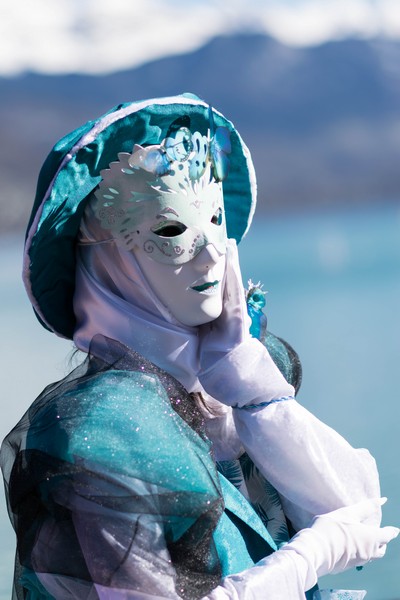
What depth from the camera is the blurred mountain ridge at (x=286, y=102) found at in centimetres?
1916

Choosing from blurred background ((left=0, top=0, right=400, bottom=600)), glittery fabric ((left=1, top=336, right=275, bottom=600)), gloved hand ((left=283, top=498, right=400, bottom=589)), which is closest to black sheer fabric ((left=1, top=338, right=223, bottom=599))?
glittery fabric ((left=1, top=336, right=275, bottom=600))

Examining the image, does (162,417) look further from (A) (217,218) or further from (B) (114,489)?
(A) (217,218)

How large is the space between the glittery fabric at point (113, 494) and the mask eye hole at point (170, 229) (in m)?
0.21

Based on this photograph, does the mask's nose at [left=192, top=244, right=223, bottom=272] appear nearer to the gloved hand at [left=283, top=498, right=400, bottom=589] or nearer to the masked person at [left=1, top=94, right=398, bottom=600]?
the masked person at [left=1, top=94, right=398, bottom=600]

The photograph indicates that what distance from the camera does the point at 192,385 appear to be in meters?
1.49

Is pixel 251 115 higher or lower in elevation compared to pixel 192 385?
higher

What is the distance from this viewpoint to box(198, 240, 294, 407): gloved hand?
1449 mm

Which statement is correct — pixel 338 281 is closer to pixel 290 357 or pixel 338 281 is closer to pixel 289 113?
pixel 290 357

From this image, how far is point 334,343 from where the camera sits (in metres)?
5.37

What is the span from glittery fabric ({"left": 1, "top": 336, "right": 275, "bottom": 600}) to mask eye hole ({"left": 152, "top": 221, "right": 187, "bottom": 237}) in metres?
0.21

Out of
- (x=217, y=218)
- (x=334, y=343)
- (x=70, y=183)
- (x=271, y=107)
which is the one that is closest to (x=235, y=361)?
(x=217, y=218)

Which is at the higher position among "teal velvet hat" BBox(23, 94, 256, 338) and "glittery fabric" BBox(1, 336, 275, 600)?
"teal velvet hat" BBox(23, 94, 256, 338)

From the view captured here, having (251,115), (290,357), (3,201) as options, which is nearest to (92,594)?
(290,357)

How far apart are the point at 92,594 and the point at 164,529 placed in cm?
11
